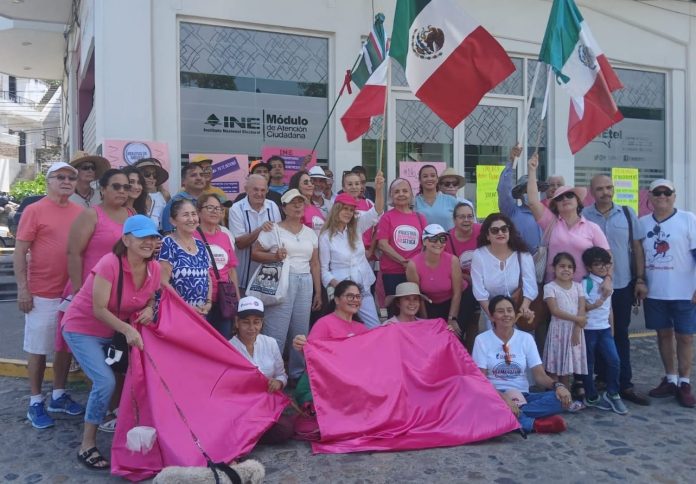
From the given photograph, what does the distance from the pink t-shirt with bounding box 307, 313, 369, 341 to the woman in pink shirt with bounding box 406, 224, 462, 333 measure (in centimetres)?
74

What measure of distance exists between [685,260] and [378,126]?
4496mm

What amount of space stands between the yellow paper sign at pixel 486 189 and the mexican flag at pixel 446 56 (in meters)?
3.55

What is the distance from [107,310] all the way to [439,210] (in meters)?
3.43

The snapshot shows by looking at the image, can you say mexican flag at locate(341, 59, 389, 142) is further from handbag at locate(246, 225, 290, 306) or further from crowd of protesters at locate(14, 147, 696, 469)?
handbag at locate(246, 225, 290, 306)

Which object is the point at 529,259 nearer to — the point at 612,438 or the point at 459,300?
the point at 459,300

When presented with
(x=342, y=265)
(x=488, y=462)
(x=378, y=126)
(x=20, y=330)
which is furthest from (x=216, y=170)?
(x=488, y=462)

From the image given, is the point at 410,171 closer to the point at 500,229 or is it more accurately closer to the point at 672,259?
the point at 500,229

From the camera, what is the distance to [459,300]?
18.1 feet

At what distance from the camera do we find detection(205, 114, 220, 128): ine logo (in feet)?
25.6

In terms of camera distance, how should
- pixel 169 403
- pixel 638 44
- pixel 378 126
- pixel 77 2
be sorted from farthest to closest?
pixel 77 2, pixel 638 44, pixel 378 126, pixel 169 403

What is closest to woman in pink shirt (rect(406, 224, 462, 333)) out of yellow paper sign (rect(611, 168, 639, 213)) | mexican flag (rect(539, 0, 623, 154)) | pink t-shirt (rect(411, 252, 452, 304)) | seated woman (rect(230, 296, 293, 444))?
pink t-shirt (rect(411, 252, 452, 304))

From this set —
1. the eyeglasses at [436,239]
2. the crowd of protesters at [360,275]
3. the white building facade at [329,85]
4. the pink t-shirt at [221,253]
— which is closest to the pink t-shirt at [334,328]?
the crowd of protesters at [360,275]

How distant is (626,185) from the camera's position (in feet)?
33.1

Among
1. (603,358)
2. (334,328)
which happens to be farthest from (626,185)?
(334,328)
